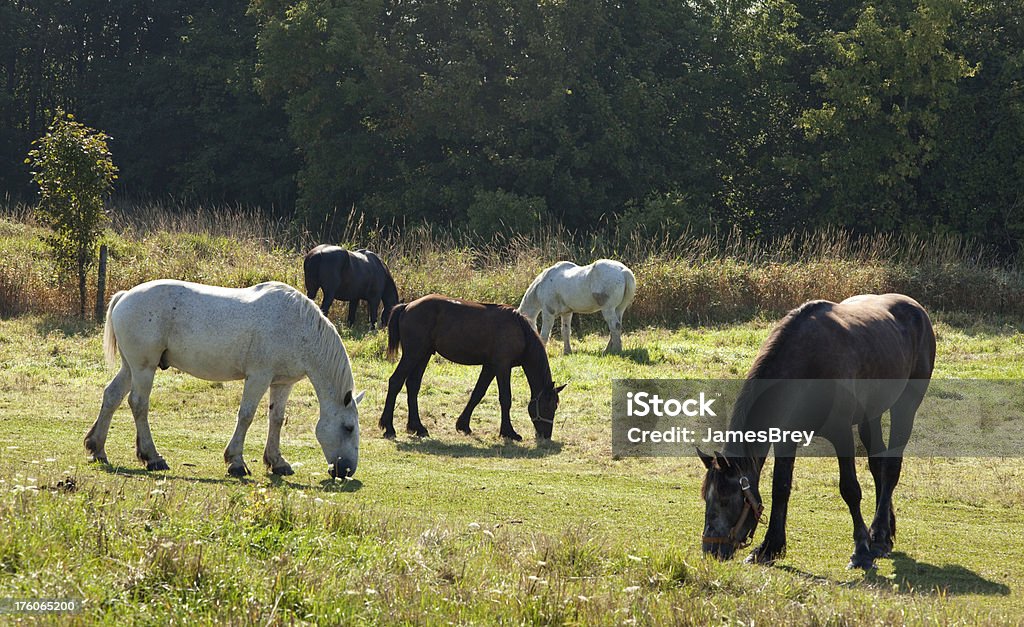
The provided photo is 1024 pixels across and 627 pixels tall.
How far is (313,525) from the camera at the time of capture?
7.45 m

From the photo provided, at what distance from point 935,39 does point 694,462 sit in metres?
24.8

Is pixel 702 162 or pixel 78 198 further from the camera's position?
pixel 702 162

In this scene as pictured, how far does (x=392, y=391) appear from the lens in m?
13.6

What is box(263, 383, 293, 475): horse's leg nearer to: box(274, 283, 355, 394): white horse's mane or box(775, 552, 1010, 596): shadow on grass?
box(274, 283, 355, 394): white horse's mane

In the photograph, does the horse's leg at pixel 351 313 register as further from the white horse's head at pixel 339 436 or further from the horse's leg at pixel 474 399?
the white horse's head at pixel 339 436

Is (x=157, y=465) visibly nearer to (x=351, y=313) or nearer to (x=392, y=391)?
(x=392, y=391)

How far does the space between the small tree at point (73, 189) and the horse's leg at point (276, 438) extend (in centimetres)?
1333

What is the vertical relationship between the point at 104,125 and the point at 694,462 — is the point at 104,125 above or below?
above

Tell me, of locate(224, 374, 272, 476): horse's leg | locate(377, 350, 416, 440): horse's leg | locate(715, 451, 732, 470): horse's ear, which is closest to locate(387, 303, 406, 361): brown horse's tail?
locate(377, 350, 416, 440): horse's leg

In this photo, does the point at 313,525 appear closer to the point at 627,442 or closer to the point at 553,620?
the point at 553,620

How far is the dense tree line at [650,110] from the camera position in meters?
34.6

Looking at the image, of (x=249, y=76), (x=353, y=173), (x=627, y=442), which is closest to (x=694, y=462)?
(x=627, y=442)

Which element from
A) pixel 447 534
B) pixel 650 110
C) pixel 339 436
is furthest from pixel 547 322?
pixel 650 110

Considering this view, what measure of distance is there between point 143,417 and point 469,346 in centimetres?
444
